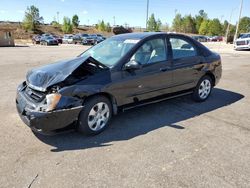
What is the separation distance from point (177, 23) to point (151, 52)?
3482 inches

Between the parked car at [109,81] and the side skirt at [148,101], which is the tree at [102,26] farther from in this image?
the side skirt at [148,101]

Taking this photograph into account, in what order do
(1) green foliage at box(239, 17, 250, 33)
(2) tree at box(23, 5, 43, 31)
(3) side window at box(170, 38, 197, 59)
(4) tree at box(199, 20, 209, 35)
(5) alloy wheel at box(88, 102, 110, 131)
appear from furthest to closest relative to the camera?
1. (4) tree at box(199, 20, 209, 35)
2. (1) green foliage at box(239, 17, 250, 33)
3. (2) tree at box(23, 5, 43, 31)
4. (3) side window at box(170, 38, 197, 59)
5. (5) alloy wheel at box(88, 102, 110, 131)

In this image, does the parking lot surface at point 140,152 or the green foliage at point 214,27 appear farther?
the green foliage at point 214,27

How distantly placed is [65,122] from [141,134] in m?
1.24

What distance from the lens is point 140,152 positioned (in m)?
3.45

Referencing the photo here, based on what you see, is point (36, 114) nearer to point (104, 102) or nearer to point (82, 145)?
point (82, 145)

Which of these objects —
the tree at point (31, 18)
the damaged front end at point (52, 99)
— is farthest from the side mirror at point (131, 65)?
the tree at point (31, 18)

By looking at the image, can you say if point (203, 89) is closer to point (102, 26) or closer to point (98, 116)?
point (98, 116)

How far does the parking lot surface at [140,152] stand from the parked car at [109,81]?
34cm

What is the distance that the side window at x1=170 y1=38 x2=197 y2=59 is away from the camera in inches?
200

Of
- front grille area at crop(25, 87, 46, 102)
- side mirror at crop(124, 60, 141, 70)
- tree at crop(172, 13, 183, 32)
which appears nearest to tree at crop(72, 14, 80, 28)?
tree at crop(172, 13, 183, 32)

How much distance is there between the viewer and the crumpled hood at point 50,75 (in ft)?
12.0

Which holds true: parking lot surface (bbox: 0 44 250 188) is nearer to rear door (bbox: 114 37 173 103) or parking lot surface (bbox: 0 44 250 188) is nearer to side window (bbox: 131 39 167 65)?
rear door (bbox: 114 37 173 103)

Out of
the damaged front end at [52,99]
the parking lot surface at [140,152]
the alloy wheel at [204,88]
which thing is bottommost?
the parking lot surface at [140,152]
